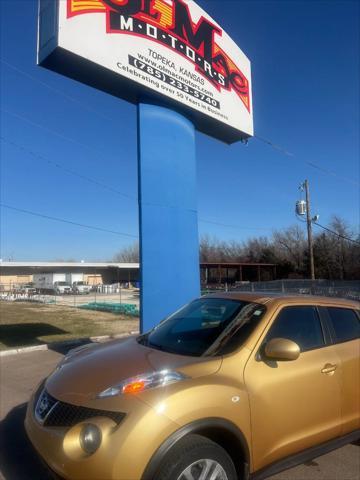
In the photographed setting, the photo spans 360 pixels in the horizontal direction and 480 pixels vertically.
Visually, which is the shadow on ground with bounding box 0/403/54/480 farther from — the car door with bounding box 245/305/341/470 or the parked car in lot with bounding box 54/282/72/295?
the parked car in lot with bounding box 54/282/72/295

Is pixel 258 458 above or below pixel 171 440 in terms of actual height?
below

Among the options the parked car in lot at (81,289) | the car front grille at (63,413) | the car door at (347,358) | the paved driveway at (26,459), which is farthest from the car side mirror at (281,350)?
the parked car in lot at (81,289)

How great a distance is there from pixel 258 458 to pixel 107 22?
8474 millimetres

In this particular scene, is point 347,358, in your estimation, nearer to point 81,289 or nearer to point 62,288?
point 81,289

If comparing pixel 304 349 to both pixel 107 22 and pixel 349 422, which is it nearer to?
pixel 349 422

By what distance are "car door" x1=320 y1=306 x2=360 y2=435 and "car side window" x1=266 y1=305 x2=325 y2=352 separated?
0.56 ft

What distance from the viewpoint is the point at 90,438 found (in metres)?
2.61

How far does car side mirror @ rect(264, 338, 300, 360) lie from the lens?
10.7 ft

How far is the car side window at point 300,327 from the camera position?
3697mm

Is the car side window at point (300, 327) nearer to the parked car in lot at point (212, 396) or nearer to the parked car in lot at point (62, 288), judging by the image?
the parked car in lot at point (212, 396)

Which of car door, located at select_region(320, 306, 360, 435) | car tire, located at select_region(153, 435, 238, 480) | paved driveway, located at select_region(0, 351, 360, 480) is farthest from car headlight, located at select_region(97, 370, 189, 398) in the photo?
car door, located at select_region(320, 306, 360, 435)

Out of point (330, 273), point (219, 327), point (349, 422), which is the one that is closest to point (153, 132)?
point (219, 327)

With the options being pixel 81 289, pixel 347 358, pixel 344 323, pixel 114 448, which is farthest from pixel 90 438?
pixel 81 289

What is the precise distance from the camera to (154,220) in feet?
29.7
